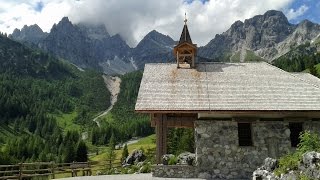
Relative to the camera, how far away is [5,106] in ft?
609

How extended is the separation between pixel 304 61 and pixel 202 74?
12630 cm

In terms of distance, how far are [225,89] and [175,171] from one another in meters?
6.54

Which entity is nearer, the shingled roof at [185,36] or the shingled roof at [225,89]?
the shingled roof at [225,89]

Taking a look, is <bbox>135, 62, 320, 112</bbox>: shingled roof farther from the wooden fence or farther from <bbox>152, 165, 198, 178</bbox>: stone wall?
the wooden fence

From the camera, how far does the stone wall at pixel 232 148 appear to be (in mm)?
21766

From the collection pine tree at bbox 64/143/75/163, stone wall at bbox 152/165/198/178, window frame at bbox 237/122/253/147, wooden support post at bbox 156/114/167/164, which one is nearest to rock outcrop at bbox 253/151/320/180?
stone wall at bbox 152/165/198/178

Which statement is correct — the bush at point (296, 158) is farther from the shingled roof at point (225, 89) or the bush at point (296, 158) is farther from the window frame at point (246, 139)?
the shingled roof at point (225, 89)

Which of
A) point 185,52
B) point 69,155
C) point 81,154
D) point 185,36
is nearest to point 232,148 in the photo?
point 185,52

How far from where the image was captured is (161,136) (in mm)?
22641

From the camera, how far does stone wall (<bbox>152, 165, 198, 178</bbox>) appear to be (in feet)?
70.8

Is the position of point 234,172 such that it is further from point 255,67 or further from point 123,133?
point 123,133

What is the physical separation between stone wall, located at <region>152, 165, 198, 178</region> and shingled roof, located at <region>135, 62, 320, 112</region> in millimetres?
3388

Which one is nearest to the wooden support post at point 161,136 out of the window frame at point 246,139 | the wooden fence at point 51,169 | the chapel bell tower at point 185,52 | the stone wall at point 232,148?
the stone wall at point 232,148

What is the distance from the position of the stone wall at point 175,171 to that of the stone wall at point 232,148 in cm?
47
